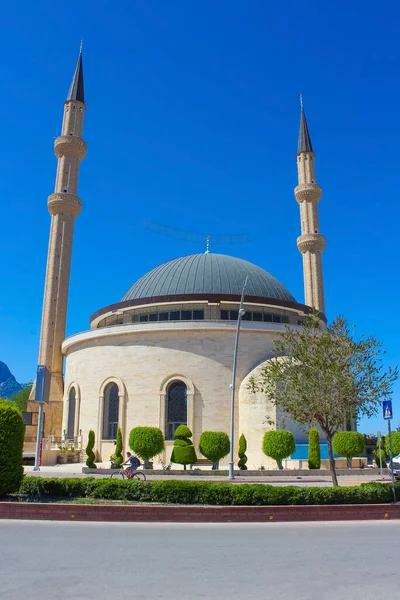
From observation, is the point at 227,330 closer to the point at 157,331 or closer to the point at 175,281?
the point at 157,331

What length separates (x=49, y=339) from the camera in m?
40.2

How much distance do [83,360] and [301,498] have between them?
81.6ft

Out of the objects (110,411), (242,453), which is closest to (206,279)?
(110,411)

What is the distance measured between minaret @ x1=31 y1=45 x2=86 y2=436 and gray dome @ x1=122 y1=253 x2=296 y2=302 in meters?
5.35

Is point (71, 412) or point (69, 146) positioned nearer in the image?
point (71, 412)

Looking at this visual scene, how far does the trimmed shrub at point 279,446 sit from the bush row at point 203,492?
13120 mm

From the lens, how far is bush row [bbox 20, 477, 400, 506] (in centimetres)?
1259

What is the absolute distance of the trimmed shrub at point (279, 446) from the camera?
2709 cm

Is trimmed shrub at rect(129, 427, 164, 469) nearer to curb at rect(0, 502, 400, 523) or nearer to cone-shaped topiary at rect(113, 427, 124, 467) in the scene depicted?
cone-shaped topiary at rect(113, 427, 124, 467)

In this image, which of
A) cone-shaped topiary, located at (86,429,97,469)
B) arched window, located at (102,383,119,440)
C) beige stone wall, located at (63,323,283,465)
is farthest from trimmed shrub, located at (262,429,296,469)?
arched window, located at (102,383,119,440)

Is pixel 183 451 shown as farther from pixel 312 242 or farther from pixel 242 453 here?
pixel 312 242

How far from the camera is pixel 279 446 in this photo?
27.1m

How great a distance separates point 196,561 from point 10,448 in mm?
7076

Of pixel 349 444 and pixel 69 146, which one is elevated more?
pixel 69 146
